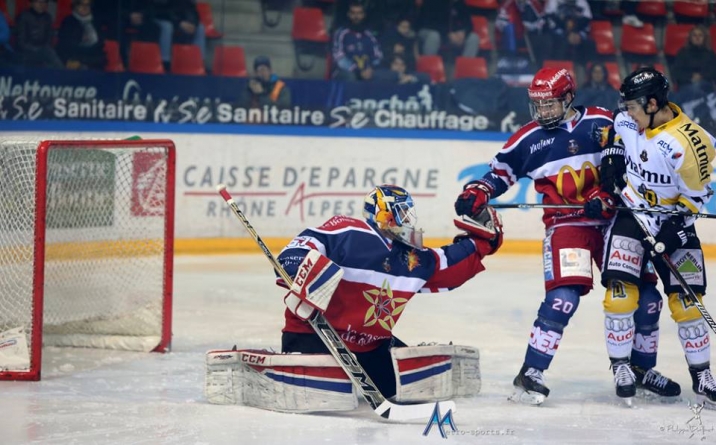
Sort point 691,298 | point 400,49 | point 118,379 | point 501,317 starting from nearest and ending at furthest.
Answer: point 691,298 → point 118,379 → point 501,317 → point 400,49

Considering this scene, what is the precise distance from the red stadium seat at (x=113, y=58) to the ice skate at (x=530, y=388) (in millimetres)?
4461

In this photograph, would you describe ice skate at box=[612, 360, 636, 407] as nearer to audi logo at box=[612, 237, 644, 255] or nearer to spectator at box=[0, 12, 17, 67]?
audi logo at box=[612, 237, 644, 255]

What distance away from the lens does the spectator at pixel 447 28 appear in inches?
325

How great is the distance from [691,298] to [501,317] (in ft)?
5.68

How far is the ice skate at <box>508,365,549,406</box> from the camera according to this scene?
396cm

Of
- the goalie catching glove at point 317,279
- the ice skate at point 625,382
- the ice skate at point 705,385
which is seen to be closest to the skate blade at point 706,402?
the ice skate at point 705,385

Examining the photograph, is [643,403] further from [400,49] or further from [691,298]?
[400,49]

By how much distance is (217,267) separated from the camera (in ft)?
22.7

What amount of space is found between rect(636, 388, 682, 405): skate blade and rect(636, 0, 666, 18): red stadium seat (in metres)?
4.91

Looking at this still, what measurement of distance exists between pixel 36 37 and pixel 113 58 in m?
0.49

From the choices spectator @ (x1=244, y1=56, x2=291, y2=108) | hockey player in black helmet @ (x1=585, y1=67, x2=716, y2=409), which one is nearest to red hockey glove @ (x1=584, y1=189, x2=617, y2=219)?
hockey player in black helmet @ (x1=585, y1=67, x2=716, y2=409)

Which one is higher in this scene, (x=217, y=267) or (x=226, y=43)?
(x=226, y=43)

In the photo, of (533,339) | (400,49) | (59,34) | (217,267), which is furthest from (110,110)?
(533,339)

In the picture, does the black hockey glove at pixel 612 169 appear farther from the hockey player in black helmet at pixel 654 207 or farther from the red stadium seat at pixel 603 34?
the red stadium seat at pixel 603 34
